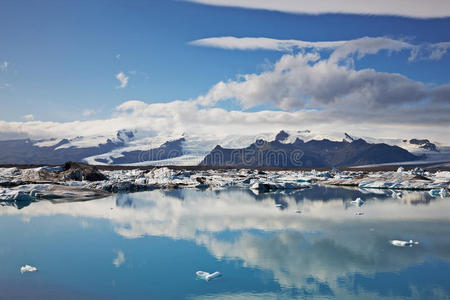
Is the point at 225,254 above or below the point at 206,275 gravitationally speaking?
below

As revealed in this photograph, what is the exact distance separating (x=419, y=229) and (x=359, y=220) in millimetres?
2996

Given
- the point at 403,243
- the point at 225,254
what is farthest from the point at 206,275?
the point at 403,243

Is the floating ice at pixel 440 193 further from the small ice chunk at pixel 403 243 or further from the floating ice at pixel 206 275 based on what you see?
the floating ice at pixel 206 275

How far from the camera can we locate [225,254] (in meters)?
11.8

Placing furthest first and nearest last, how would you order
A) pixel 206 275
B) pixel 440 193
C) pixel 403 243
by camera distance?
pixel 440 193, pixel 403 243, pixel 206 275

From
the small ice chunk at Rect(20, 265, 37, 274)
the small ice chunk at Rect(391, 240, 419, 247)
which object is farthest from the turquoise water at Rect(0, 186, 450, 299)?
the small ice chunk at Rect(391, 240, 419, 247)

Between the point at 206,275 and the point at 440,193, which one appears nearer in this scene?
the point at 206,275

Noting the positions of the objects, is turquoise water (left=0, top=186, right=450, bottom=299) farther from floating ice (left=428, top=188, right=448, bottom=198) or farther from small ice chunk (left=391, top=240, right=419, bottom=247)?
floating ice (left=428, top=188, right=448, bottom=198)

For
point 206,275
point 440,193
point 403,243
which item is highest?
point 206,275

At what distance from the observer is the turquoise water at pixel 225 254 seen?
8.72 meters

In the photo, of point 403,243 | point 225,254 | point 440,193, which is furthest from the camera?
point 440,193

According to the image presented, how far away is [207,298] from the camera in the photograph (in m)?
8.12

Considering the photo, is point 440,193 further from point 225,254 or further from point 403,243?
point 225,254

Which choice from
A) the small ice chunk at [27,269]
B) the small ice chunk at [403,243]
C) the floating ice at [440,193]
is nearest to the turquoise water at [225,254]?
the small ice chunk at [27,269]
